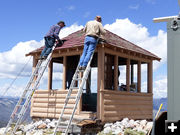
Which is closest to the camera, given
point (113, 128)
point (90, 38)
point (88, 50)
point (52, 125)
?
point (88, 50)

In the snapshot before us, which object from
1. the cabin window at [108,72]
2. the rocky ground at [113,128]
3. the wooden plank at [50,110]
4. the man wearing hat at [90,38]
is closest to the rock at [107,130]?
the rocky ground at [113,128]

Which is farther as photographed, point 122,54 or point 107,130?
point 122,54

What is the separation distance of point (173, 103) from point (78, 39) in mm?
9353

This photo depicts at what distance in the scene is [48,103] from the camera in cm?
A: 1189

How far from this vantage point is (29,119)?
1275 cm

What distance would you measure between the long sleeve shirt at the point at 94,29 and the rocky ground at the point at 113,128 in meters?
3.44

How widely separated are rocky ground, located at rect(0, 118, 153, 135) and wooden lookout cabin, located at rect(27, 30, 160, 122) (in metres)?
0.44

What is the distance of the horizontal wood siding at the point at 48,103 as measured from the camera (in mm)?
11300

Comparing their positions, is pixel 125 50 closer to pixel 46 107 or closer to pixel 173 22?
pixel 46 107

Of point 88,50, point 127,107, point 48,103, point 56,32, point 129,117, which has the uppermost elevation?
point 56,32

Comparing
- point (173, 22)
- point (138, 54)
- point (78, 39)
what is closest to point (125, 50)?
point (138, 54)

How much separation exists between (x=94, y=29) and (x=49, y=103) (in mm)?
3973

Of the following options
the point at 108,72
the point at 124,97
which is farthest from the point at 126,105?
the point at 108,72

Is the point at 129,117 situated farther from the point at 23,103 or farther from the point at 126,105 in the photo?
the point at 23,103
